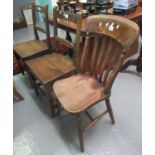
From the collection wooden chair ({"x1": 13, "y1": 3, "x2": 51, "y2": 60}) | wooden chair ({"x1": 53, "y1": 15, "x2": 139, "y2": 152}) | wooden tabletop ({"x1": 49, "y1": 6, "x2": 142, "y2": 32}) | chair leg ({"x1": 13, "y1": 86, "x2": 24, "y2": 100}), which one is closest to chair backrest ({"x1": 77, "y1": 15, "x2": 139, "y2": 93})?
wooden chair ({"x1": 53, "y1": 15, "x2": 139, "y2": 152})

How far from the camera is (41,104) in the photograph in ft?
6.72

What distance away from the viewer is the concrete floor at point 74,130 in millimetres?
1545

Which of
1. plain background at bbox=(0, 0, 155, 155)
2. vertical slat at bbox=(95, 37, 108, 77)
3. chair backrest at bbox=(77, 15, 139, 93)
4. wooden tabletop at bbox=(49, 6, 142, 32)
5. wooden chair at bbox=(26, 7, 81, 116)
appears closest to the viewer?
plain background at bbox=(0, 0, 155, 155)

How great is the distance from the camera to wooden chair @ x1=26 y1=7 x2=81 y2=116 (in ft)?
5.32

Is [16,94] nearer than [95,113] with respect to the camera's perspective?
No

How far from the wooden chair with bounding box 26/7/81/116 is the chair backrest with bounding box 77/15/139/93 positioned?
133mm

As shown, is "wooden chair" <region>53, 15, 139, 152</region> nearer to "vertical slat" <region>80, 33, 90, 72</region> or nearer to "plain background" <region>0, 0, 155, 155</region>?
"vertical slat" <region>80, 33, 90, 72</region>

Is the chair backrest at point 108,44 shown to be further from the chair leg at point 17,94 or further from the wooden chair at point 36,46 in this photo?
the chair leg at point 17,94

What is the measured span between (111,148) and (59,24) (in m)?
1.42
